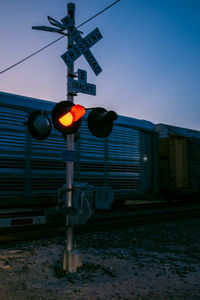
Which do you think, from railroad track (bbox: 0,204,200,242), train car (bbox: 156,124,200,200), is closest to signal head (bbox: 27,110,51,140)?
railroad track (bbox: 0,204,200,242)

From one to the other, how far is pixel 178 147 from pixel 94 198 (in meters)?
11.0

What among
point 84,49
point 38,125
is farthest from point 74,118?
point 84,49

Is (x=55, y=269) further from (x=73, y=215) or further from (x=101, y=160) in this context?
(x=101, y=160)

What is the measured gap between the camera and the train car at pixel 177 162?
1475 centimetres

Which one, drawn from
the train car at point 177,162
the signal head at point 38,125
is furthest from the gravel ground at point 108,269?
the train car at point 177,162

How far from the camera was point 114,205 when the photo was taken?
12766mm

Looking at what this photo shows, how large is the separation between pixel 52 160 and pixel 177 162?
7613 millimetres

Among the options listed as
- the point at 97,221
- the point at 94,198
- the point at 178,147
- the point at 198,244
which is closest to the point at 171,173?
the point at 178,147

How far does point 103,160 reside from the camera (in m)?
11.4

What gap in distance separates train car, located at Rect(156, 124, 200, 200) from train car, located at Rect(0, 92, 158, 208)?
2067mm

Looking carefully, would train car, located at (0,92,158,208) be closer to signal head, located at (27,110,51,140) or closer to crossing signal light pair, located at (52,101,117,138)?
signal head, located at (27,110,51,140)

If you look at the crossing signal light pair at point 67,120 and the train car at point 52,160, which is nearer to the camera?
the crossing signal light pair at point 67,120

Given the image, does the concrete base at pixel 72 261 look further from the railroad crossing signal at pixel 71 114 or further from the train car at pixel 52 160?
the train car at pixel 52 160

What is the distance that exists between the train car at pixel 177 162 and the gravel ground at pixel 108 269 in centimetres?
687
